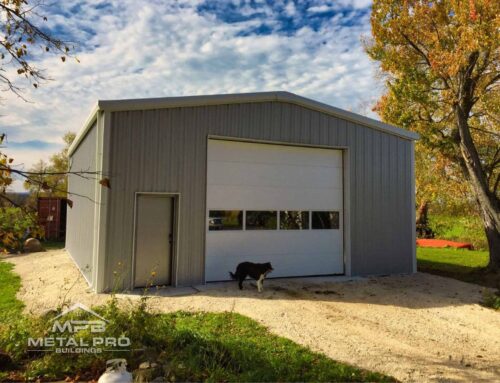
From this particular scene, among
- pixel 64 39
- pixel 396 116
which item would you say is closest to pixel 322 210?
pixel 396 116

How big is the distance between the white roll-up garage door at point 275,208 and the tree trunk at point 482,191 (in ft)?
11.8

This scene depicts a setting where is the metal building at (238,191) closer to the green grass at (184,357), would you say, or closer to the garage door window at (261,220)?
the garage door window at (261,220)

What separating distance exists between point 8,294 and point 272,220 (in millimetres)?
5824

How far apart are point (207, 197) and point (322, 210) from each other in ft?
10.6

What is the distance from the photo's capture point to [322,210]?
10047 mm

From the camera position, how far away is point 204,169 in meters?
8.51

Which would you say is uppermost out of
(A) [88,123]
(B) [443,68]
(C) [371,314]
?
(B) [443,68]

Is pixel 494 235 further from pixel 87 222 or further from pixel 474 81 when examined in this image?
pixel 87 222

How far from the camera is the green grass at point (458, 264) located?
1002 centimetres

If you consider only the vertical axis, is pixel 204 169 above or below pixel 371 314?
above

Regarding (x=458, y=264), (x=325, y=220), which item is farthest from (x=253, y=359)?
(x=458, y=264)

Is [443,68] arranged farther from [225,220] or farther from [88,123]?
[88,123]

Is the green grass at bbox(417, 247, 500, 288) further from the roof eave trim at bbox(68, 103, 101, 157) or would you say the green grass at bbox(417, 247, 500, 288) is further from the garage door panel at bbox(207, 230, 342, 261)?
the roof eave trim at bbox(68, 103, 101, 157)

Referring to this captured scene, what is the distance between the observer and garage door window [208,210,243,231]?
8.68 meters
